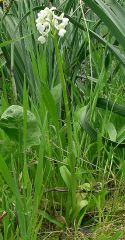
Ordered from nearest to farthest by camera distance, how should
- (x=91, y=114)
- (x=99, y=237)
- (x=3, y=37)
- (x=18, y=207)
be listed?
(x=18, y=207) < (x=99, y=237) < (x=91, y=114) < (x=3, y=37)

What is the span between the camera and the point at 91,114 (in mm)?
1500

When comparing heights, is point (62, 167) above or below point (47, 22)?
below

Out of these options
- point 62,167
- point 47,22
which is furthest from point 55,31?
point 62,167

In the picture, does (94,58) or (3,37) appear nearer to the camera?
(94,58)

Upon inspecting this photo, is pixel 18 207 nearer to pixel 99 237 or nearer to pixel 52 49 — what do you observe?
pixel 99 237

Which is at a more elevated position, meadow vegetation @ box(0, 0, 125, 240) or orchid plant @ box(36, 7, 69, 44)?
orchid plant @ box(36, 7, 69, 44)

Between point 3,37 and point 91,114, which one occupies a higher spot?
point 3,37

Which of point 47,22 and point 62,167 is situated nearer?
point 47,22

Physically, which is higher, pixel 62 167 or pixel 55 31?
pixel 55 31

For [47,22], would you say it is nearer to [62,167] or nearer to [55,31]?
[55,31]

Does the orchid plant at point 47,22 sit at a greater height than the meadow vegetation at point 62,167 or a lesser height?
greater

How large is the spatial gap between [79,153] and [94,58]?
61 centimetres

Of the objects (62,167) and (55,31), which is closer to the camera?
(55,31)

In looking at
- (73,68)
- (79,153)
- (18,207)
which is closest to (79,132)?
(79,153)
